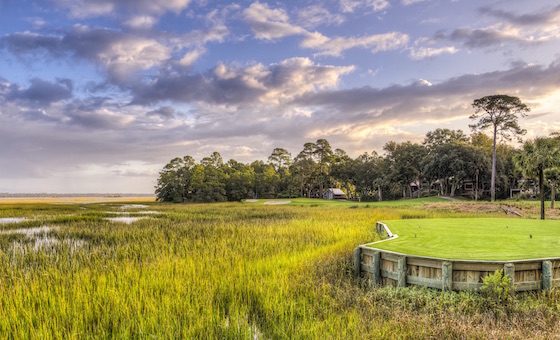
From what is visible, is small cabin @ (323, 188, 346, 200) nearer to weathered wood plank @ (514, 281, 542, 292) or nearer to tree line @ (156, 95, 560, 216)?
tree line @ (156, 95, 560, 216)

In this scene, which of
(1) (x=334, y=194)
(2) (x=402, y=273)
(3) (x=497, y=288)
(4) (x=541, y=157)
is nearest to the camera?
(3) (x=497, y=288)

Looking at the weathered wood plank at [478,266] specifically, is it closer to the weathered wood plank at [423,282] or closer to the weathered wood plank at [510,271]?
the weathered wood plank at [510,271]

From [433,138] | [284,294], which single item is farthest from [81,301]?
[433,138]

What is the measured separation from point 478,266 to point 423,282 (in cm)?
124

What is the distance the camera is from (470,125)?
163 feet

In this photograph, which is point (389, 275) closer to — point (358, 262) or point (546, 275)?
point (358, 262)

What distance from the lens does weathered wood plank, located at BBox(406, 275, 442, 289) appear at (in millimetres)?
7420

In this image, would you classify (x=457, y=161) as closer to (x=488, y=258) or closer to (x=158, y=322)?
(x=488, y=258)

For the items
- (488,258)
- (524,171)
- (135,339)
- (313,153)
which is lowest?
(135,339)

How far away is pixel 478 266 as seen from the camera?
720 cm

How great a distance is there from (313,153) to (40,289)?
72012 millimetres

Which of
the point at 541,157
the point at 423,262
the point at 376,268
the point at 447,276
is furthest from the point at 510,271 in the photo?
the point at 541,157

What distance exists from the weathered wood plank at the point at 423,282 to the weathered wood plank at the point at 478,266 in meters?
0.54

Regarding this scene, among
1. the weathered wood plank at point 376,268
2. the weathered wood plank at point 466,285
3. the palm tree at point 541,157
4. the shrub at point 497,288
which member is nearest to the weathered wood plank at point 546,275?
the shrub at point 497,288
